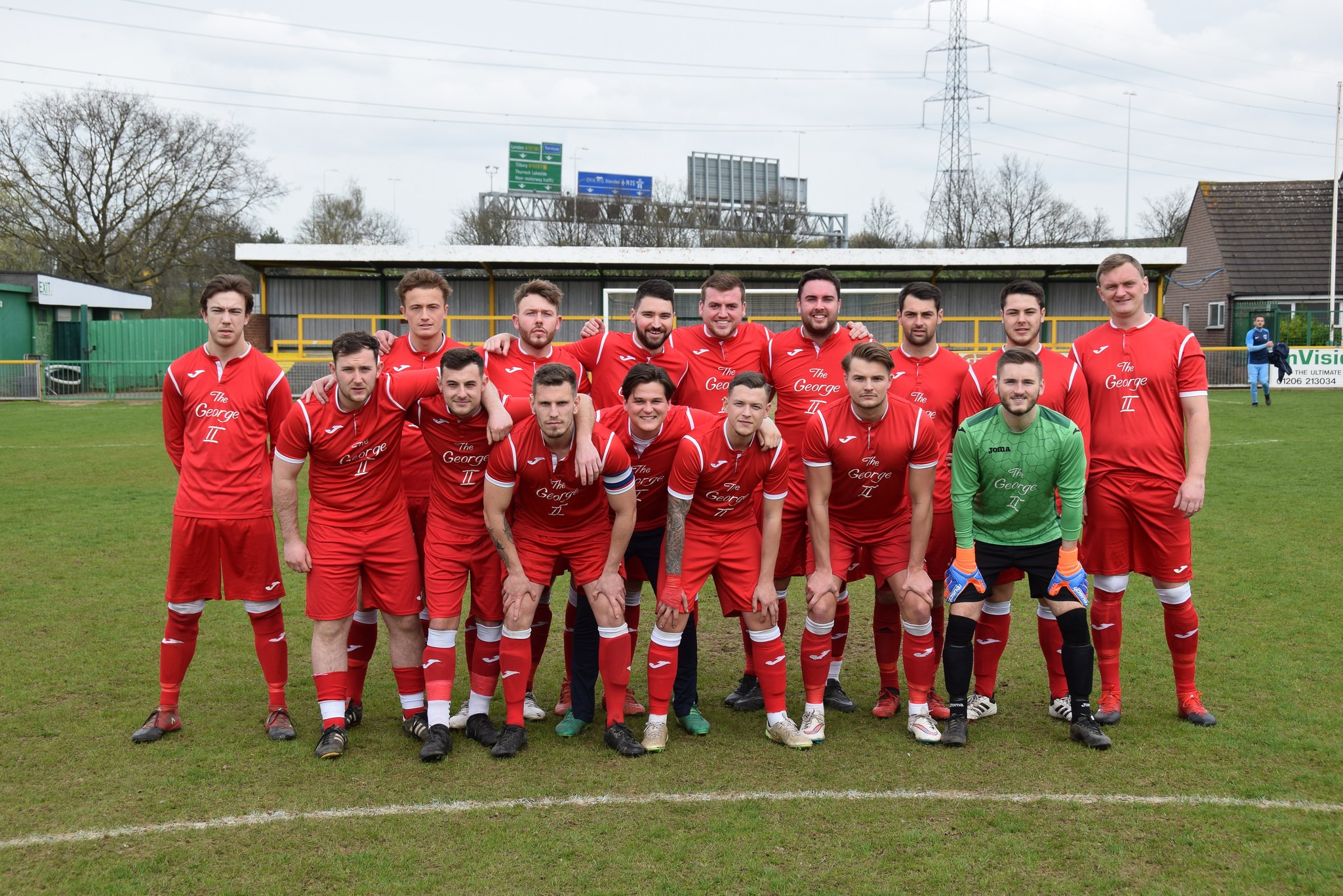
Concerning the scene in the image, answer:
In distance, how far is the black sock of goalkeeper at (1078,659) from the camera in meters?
4.55

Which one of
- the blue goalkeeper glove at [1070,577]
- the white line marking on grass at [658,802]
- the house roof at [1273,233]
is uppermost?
the house roof at [1273,233]

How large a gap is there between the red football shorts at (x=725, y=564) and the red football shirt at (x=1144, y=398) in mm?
1827

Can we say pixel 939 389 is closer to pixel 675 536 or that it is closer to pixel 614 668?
pixel 675 536

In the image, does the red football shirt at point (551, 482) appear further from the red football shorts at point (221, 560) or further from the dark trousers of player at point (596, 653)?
the red football shorts at point (221, 560)

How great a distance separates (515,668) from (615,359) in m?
1.83

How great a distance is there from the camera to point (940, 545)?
5.03 meters

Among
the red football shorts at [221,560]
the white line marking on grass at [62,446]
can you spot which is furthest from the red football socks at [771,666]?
the white line marking on grass at [62,446]

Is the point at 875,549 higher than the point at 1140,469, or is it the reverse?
the point at 1140,469

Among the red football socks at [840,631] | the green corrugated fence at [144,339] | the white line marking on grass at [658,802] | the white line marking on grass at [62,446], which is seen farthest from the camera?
the green corrugated fence at [144,339]

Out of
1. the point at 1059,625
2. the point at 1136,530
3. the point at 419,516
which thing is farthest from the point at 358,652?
the point at 1136,530

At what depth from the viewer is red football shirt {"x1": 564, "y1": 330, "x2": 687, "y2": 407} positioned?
17.9 feet

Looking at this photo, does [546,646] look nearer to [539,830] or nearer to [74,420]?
[539,830]

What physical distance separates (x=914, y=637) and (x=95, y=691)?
14.4 feet

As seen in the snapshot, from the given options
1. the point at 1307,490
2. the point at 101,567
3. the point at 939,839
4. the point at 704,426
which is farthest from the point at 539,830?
the point at 1307,490
